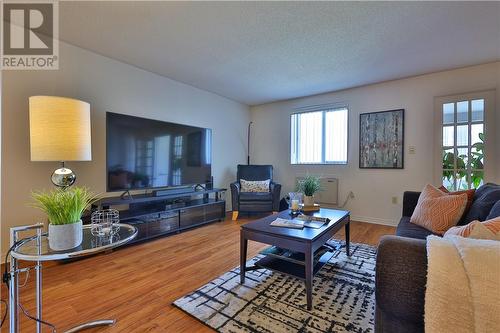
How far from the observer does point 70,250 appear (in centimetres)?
112

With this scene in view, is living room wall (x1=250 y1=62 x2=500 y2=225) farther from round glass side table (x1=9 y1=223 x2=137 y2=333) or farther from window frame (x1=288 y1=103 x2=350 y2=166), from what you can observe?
round glass side table (x1=9 y1=223 x2=137 y2=333)

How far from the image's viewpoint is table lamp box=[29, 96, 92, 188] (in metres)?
1.39

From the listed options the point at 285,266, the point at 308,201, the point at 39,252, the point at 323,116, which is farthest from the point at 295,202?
the point at 323,116

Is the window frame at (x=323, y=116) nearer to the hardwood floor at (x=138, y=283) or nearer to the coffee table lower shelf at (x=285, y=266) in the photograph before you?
the hardwood floor at (x=138, y=283)

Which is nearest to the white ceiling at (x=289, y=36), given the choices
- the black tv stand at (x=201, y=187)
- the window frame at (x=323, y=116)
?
the window frame at (x=323, y=116)

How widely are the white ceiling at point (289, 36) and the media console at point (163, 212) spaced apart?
177 centimetres

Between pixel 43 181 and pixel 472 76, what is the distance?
5.40m

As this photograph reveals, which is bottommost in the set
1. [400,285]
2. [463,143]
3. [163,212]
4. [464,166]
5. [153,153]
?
[163,212]

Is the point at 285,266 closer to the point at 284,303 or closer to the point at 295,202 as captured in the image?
the point at 284,303

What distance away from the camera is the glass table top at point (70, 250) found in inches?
40.5

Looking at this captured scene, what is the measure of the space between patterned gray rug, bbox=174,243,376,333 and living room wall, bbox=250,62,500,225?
6.61 feet

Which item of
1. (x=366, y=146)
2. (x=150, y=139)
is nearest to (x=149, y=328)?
(x=150, y=139)

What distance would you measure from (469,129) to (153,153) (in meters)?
4.30

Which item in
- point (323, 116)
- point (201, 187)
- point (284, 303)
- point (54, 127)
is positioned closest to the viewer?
point (54, 127)
